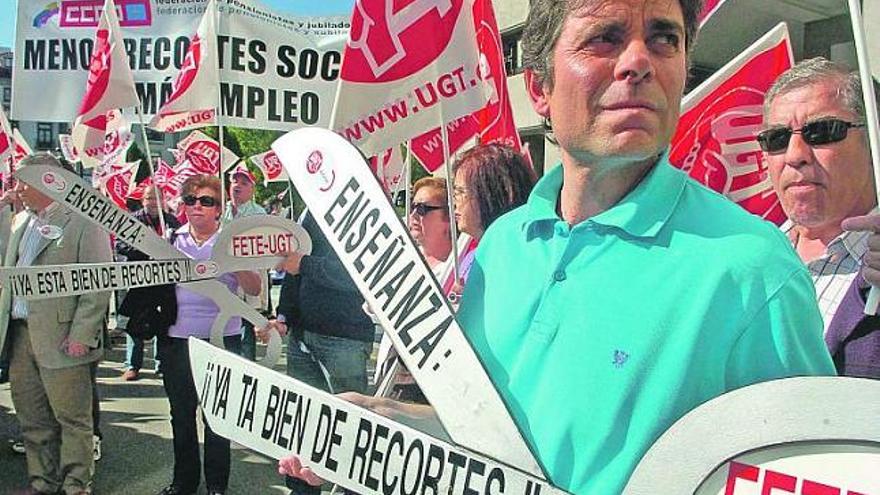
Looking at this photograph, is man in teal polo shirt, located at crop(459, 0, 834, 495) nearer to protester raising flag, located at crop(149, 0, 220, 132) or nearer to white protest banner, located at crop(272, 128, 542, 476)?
white protest banner, located at crop(272, 128, 542, 476)

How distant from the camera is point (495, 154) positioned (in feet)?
6.82

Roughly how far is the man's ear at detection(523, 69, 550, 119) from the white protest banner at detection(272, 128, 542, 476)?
343 millimetres

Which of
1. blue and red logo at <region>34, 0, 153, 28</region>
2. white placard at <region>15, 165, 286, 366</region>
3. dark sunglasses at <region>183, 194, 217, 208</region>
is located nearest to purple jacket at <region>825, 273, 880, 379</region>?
white placard at <region>15, 165, 286, 366</region>

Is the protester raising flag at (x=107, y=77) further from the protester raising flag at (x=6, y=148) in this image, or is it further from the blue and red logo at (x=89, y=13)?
the protester raising flag at (x=6, y=148)

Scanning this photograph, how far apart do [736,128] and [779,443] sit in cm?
90

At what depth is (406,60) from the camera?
7.47ft

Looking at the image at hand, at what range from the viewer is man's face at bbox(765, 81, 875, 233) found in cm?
143

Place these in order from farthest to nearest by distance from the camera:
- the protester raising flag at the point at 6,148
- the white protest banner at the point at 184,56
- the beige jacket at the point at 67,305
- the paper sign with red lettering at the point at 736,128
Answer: the protester raising flag at the point at 6,148, the white protest banner at the point at 184,56, the beige jacket at the point at 67,305, the paper sign with red lettering at the point at 736,128

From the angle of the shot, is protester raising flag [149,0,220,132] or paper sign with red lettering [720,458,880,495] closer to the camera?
paper sign with red lettering [720,458,880,495]

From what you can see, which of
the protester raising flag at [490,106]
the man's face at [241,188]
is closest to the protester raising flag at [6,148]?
the man's face at [241,188]

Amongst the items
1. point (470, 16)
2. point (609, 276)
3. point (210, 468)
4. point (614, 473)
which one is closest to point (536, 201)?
point (609, 276)

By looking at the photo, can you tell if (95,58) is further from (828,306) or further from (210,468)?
(828,306)

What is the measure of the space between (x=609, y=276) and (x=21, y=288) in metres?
2.64

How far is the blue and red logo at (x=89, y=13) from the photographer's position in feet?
15.8
